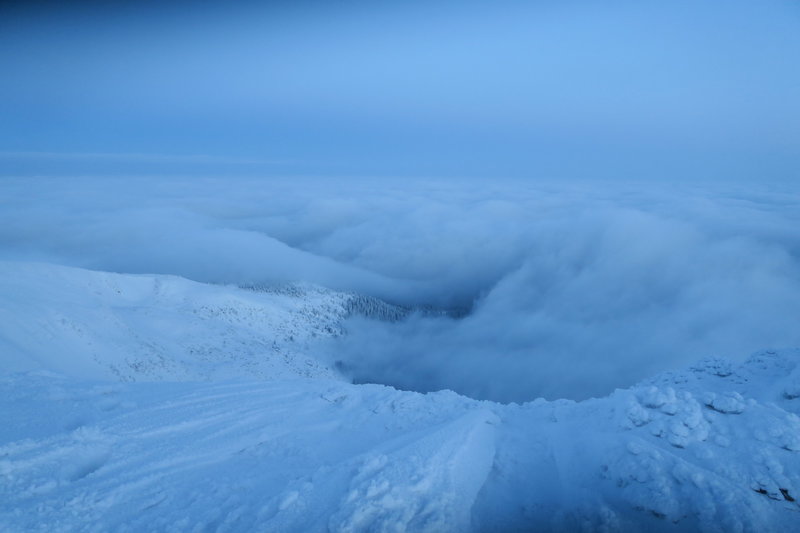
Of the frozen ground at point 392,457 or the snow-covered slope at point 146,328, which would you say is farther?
the snow-covered slope at point 146,328

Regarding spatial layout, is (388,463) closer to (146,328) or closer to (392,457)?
(392,457)

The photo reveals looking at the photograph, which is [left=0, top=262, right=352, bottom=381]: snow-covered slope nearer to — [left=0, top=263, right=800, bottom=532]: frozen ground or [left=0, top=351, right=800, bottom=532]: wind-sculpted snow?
[left=0, top=263, right=800, bottom=532]: frozen ground

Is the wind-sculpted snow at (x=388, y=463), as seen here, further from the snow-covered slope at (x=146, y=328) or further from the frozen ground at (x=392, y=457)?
the snow-covered slope at (x=146, y=328)

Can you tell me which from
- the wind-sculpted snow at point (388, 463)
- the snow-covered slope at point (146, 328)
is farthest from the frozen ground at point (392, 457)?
the snow-covered slope at point (146, 328)

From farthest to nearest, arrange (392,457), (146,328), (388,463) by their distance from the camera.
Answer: (146,328) → (392,457) → (388,463)

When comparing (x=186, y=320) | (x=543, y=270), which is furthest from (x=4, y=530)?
(x=543, y=270)

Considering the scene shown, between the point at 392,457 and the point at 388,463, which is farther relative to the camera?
the point at 392,457

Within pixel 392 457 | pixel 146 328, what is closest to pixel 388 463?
pixel 392 457
